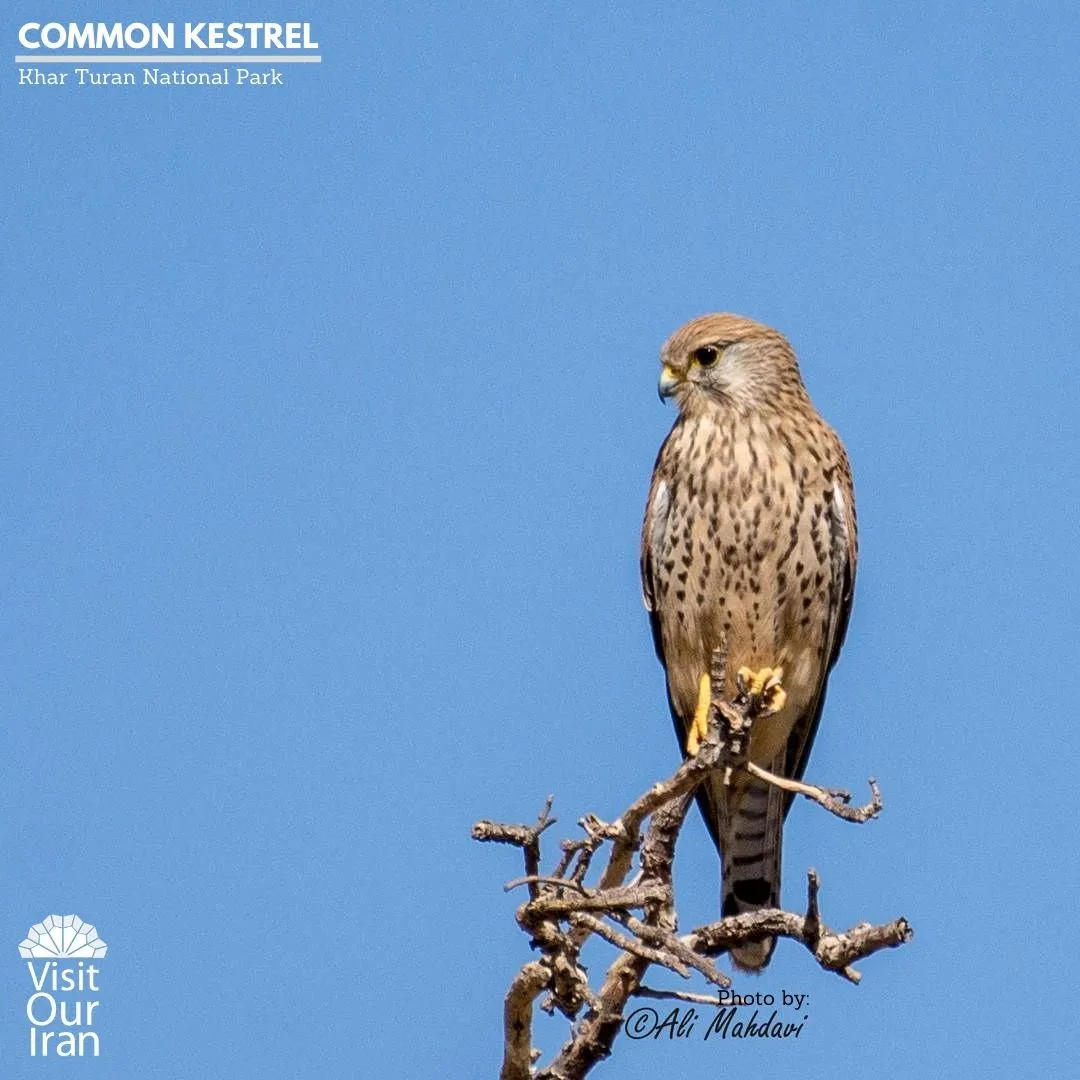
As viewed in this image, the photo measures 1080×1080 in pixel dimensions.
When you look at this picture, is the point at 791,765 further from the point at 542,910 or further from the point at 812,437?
the point at 542,910

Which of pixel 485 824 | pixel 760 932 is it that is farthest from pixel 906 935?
pixel 485 824

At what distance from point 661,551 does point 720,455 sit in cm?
37

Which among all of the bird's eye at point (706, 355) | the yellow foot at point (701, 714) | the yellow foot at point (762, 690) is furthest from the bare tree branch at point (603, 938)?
the bird's eye at point (706, 355)

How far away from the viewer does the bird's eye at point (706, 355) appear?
6.48 m

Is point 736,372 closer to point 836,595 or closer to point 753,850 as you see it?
point 836,595

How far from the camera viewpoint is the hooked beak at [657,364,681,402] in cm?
646

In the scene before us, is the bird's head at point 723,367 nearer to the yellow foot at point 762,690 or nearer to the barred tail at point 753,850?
the yellow foot at point 762,690

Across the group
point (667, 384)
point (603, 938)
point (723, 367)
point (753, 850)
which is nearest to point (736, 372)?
point (723, 367)

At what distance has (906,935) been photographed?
162 inches

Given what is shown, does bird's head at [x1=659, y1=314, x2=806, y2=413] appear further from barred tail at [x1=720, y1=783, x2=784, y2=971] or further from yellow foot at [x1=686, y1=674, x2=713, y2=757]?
barred tail at [x1=720, y1=783, x2=784, y2=971]

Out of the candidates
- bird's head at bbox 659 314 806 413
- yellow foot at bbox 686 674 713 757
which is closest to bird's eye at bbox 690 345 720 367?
bird's head at bbox 659 314 806 413

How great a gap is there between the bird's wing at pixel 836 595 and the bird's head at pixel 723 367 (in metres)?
0.34

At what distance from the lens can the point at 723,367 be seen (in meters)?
6.46

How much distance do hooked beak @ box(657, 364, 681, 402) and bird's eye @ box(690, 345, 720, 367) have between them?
95mm
